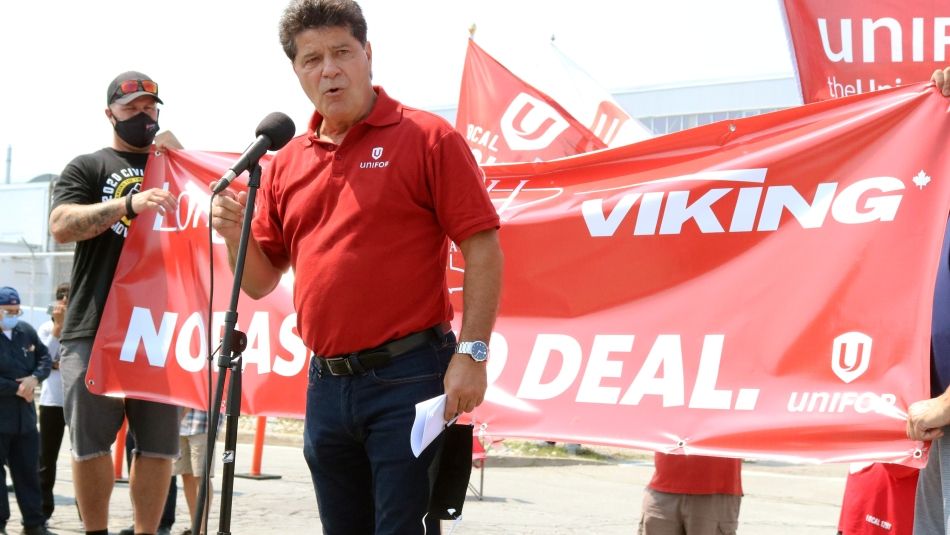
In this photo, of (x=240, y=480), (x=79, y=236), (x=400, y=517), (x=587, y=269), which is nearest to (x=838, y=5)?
(x=587, y=269)

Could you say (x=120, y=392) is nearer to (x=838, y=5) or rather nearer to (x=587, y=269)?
(x=587, y=269)

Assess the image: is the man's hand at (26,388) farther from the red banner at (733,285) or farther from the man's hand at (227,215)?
the man's hand at (227,215)

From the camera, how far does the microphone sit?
3.72 m

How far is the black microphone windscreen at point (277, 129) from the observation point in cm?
384

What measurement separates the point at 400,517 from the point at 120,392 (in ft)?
9.19

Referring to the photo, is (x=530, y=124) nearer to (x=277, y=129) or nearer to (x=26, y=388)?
(x=26, y=388)

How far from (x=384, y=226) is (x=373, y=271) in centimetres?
15

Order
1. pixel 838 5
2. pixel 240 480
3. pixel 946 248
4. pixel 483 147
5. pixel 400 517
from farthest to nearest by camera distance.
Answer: pixel 240 480 < pixel 483 147 < pixel 838 5 < pixel 946 248 < pixel 400 517

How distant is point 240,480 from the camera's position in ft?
38.5

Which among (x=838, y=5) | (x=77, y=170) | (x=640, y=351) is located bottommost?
(x=640, y=351)

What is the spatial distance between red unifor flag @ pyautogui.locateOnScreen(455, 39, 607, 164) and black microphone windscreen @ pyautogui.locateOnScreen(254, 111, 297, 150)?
5.09 m

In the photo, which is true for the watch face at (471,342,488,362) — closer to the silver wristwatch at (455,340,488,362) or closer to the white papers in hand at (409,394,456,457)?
the silver wristwatch at (455,340,488,362)

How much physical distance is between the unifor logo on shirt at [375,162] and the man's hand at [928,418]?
195cm

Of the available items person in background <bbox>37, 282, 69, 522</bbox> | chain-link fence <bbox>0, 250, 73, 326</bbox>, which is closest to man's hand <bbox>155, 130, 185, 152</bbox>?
person in background <bbox>37, 282, 69, 522</bbox>
